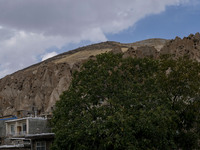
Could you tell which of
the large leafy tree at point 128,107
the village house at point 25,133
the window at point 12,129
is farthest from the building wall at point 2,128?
the large leafy tree at point 128,107

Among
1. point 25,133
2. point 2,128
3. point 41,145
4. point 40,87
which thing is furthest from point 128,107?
point 40,87

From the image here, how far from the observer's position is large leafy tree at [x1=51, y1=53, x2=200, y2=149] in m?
19.5

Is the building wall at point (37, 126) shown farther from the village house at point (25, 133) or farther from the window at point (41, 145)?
the window at point (41, 145)

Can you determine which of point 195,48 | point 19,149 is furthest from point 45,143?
point 195,48

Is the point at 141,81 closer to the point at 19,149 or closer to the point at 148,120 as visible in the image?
the point at 148,120

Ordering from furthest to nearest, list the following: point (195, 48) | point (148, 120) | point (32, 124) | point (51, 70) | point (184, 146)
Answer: point (51, 70) → point (195, 48) → point (32, 124) → point (184, 146) → point (148, 120)

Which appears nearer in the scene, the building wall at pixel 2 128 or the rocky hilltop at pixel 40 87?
the building wall at pixel 2 128

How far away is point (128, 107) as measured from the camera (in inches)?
832

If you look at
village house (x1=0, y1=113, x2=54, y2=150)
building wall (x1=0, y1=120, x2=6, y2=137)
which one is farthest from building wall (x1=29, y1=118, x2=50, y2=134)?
building wall (x1=0, y1=120, x2=6, y2=137)

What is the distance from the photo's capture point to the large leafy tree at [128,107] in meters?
19.5

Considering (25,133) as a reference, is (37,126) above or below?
above

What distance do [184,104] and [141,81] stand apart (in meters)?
4.28

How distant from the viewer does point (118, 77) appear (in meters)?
22.6

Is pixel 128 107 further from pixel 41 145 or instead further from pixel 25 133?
pixel 25 133
